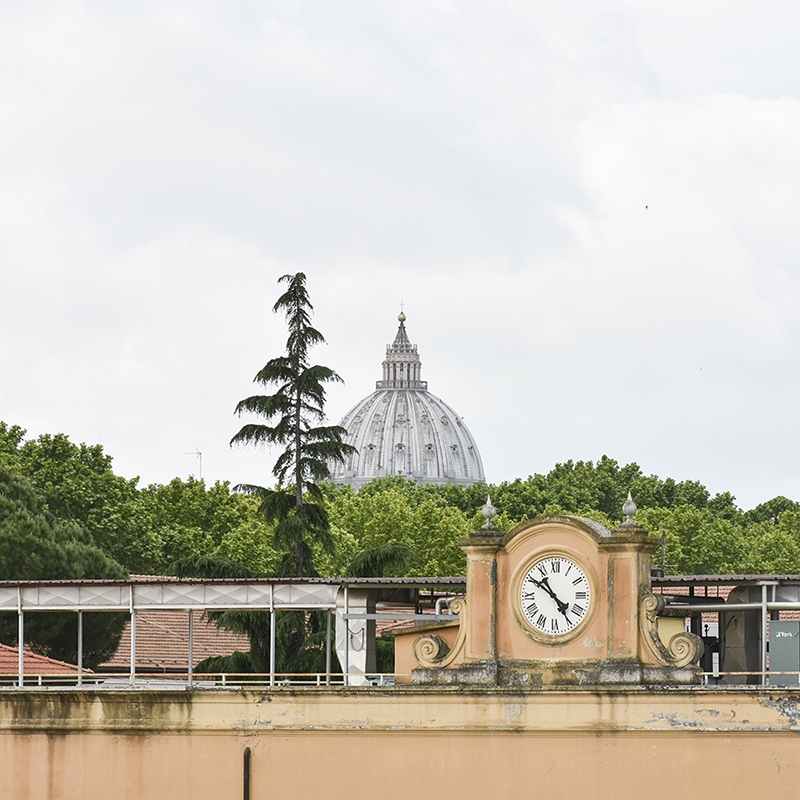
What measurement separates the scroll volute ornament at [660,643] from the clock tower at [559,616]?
19mm

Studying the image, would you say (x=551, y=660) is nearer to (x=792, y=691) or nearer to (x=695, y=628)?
(x=792, y=691)

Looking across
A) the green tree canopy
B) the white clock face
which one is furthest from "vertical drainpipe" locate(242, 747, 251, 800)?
the green tree canopy

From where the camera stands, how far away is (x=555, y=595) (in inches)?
1570

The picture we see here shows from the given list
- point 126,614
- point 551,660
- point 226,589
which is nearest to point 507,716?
point 551,660

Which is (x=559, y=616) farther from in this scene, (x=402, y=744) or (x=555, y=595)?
(x=402, y=744)

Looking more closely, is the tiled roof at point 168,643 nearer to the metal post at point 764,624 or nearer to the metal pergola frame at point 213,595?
the metal pergola frame at point 213,595

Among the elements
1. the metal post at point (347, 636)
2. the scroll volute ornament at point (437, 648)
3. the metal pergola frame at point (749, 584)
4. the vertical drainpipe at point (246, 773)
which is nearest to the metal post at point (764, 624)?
the metal pergola frame at point (749, 584)

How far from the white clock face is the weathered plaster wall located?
137cm

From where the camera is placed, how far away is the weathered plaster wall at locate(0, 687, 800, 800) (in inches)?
1526

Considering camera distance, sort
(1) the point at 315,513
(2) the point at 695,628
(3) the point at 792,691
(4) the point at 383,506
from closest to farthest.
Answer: (3) the point at 792,691 < (2) the point at 695,628 < (1) the point at 315,513 < (4) the point at 383,506

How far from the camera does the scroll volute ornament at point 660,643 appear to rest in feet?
128

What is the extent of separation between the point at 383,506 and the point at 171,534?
20.3 meters

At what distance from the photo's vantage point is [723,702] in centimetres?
3862

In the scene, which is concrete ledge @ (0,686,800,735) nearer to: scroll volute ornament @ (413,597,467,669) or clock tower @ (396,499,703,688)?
clock tower @ (396,499,703,688)
